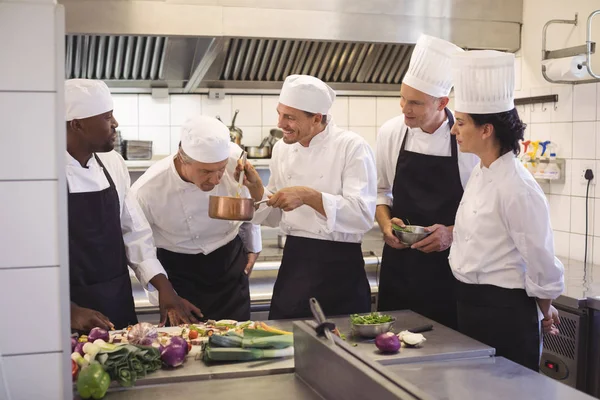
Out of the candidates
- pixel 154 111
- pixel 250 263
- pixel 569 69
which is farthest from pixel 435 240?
pixel 154 111

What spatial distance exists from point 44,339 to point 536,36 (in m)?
3.55

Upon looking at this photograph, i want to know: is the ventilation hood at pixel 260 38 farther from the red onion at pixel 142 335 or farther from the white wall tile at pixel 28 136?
the white wall tile at pixel 28 136

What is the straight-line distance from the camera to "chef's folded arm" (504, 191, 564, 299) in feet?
7.65

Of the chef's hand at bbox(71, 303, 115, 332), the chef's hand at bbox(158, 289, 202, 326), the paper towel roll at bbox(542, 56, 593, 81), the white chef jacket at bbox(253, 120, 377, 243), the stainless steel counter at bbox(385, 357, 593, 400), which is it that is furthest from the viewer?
the paper towel roll at bbox(542, 56, 593, 81)

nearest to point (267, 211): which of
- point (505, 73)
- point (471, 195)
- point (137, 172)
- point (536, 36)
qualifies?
point (471, 195)

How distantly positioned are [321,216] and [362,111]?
228cm

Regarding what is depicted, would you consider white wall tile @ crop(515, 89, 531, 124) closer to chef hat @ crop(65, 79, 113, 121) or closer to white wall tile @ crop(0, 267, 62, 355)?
chef hat @ crop(65, 79, 113, 121)

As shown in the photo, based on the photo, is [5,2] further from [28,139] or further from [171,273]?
[171,273]

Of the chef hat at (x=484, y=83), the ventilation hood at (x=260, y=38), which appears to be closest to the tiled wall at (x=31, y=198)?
the chef hat at (x=484, y=83)

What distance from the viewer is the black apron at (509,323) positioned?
2.40m

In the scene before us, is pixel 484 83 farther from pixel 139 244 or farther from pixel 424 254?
pixel 139 244

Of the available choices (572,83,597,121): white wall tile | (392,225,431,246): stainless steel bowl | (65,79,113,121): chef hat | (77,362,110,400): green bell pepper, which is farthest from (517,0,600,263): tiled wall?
(77,362,110,400): green bell pepper

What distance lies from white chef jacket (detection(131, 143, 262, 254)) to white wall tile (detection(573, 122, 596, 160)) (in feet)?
6.48

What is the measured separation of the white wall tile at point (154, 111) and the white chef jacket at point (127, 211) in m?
1.73
